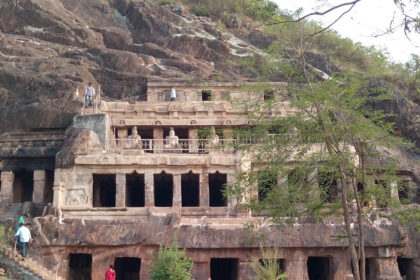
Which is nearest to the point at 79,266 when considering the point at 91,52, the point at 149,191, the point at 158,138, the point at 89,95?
the point at 149,191

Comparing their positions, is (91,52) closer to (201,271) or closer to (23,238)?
(23,238)

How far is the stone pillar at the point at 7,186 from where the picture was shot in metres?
25.6

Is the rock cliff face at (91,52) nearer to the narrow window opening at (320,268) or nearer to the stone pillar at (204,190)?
the stone pillar at (204,190)

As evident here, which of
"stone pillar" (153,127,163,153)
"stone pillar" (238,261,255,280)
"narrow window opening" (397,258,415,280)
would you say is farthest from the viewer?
"stone pillar" (153,127,163,153)

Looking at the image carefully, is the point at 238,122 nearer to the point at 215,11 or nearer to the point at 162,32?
the point at 162,32

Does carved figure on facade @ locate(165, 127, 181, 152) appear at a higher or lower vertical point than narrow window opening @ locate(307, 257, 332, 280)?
higher

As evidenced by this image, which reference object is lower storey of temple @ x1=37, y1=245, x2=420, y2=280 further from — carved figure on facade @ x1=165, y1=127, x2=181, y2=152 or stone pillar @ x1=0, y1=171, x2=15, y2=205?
carved figure on facade @ x1=165, y1=127, x2=181, y2=152

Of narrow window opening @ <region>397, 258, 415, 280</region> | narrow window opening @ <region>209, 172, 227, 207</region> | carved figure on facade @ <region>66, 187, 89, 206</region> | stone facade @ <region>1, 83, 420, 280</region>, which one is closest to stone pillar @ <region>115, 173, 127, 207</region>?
stone facade @ <region>1, 83, 420, 280</region>

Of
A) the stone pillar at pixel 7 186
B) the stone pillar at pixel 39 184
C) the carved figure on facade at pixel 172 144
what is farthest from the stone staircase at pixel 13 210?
the carved figure on facade at pixel 172 144

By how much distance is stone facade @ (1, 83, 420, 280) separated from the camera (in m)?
19.5

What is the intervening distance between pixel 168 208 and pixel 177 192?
164 cm

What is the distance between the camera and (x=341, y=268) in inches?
789

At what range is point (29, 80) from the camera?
104 ft

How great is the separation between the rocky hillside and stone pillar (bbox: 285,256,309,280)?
38.7ft
